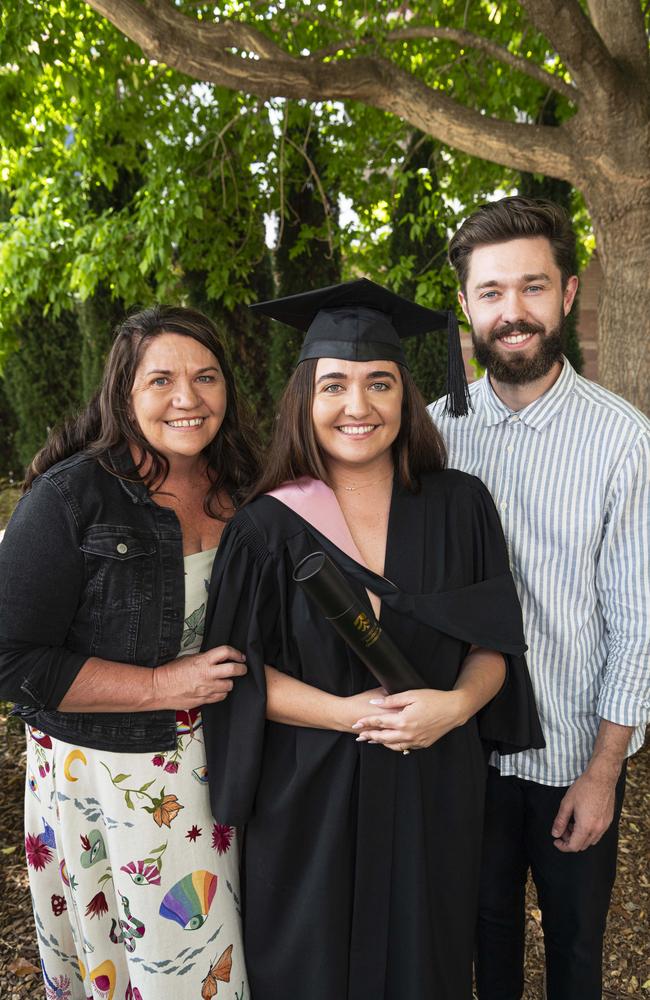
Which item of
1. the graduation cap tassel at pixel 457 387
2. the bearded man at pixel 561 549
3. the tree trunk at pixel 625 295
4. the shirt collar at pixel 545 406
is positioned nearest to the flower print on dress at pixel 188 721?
the bearded man at pixel 561 549

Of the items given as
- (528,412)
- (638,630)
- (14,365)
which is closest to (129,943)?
(638,630)

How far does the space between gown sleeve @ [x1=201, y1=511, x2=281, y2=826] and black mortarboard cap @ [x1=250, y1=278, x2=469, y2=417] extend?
463 mm

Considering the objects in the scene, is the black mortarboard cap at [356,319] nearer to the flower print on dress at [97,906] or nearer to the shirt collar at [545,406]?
the shirt collar at [545,406]

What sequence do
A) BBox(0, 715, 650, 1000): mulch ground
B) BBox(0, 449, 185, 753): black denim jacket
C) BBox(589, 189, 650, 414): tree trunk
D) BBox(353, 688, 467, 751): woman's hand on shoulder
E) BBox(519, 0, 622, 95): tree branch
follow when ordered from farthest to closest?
1. BBox(589, 189, 650, 414): tree trunk
2. BBox(519, 0, 622, 95): tree branch
3. BBox(0, 715, 650, 1000): mulch ground
4. BBox(0, 449, 185, 753): black denim jacket
5. BBox(353, 688, 467, 751): woman's hand on shoulder

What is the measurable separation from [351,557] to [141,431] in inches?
26.1

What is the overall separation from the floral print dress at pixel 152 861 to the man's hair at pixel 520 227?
1121mm

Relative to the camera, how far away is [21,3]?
3727 millimetres

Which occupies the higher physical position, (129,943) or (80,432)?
(80,432)

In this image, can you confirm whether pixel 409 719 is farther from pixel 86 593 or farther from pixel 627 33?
pixel 627 33

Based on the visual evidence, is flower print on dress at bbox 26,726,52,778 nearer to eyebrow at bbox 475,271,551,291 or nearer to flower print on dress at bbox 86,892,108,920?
flower print on dress at bbox 86,892,108,920

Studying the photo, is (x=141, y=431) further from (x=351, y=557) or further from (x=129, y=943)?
(x=129, y=943)

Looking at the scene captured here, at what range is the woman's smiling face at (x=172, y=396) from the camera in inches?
77.4

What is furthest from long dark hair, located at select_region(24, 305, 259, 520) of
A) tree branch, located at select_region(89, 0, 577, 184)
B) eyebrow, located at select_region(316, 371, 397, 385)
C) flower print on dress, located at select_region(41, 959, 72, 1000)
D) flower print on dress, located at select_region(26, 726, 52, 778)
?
tree branch, located at select_region(89, 0, 577, 184)

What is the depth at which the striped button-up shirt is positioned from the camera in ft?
6.56
